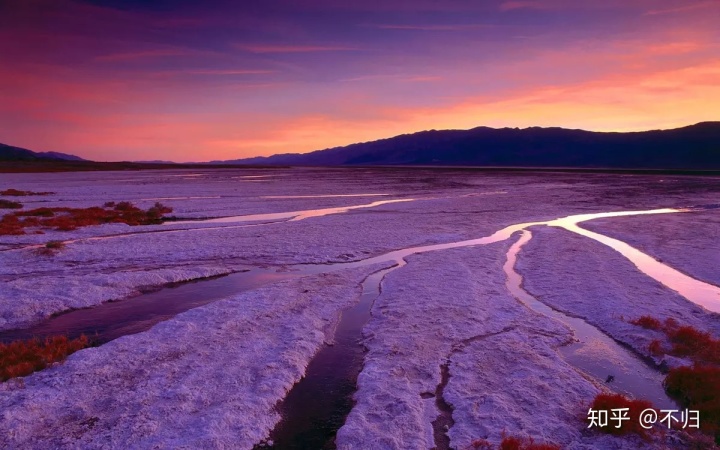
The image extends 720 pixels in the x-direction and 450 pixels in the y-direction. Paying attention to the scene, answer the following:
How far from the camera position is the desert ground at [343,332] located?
716 centimetres

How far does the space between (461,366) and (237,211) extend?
87.8 feet

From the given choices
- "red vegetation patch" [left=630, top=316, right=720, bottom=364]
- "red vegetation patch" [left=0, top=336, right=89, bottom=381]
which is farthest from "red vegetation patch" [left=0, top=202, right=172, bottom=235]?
"red vegetation patch" [left=630, top=316, right=720, bottom=364]

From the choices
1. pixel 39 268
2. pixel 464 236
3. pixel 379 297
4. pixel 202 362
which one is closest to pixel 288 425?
pixel 202 362

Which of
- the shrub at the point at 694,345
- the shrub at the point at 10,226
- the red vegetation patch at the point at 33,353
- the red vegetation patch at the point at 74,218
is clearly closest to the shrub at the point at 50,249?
the shrub at the point at 10,226

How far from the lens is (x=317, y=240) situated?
22078 mm

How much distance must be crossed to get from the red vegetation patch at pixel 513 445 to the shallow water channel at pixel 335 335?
2133mm

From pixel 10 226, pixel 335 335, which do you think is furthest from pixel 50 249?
pixel 335 335

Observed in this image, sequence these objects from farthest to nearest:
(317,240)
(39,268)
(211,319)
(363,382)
→ (317,240), (39,268), (211,319), (363,382)

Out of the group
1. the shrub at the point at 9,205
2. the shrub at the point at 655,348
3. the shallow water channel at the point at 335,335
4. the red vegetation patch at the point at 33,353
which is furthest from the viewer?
the shrub at the point at 9,205

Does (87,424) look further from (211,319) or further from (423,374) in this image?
(423,374)

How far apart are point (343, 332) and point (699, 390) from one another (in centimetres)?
711

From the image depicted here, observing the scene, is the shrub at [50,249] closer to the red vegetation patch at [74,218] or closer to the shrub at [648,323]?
the red vegetation patch at [74,218]

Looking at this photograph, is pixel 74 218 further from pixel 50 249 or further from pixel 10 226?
pixel 50 249

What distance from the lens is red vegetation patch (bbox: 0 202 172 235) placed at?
2469 centimetres
